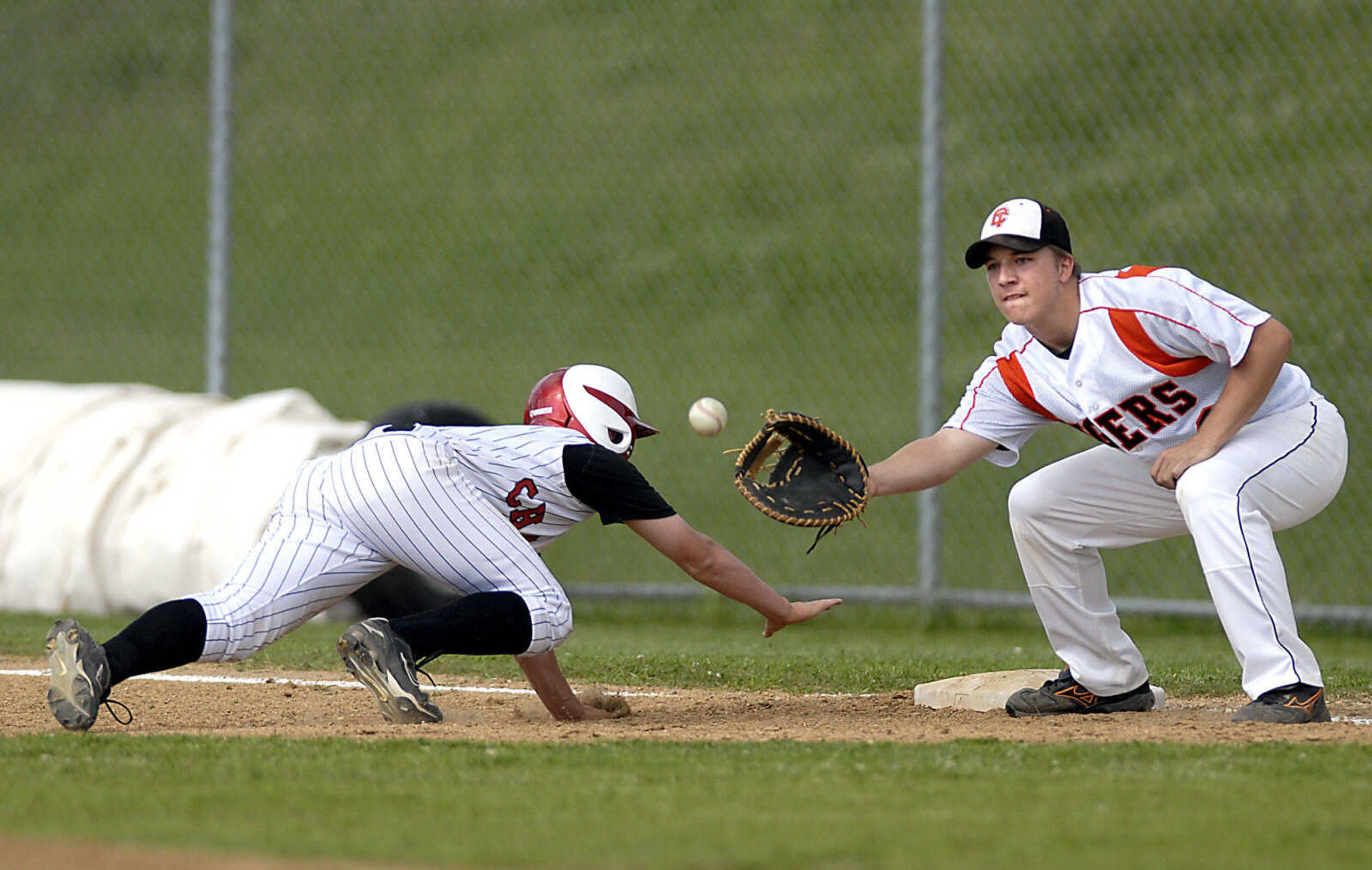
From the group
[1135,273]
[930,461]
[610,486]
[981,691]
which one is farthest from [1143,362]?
[610,486]

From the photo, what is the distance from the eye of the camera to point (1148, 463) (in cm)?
488

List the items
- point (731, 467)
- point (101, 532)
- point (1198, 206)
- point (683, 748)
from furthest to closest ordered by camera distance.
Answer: point (1198, 206)
point (731, 467)
point (101, 532)
point (683, 748)

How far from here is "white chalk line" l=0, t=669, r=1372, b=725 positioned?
5.45 meters

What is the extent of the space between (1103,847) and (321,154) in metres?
19.5

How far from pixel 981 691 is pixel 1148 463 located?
85 centimetres

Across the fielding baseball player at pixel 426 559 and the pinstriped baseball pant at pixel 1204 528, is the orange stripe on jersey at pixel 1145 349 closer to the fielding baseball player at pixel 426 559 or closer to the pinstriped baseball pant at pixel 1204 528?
the pinstriped baseball pant at pixel 1204 528

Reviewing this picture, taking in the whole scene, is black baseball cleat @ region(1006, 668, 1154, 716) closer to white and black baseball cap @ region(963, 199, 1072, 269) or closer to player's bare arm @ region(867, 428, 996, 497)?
player's bare arm @ region(867, 428, 996, 497)

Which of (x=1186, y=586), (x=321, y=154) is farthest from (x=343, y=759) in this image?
(x=321, y=154)

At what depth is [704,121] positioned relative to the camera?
61.6 feet

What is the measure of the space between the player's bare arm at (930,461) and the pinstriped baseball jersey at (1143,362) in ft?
0.63

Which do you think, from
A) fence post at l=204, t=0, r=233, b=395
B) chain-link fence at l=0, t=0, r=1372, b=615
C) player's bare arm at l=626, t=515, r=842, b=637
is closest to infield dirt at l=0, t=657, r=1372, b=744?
player's bare arm at l=626, t=515, r=842, b=637

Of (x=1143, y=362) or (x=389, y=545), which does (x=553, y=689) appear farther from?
(x=1143, y=362)

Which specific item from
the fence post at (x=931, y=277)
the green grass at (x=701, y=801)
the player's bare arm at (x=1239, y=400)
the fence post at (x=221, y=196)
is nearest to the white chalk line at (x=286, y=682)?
the green grass at (x=701, y=801)

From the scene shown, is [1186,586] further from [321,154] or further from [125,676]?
[321,154]
